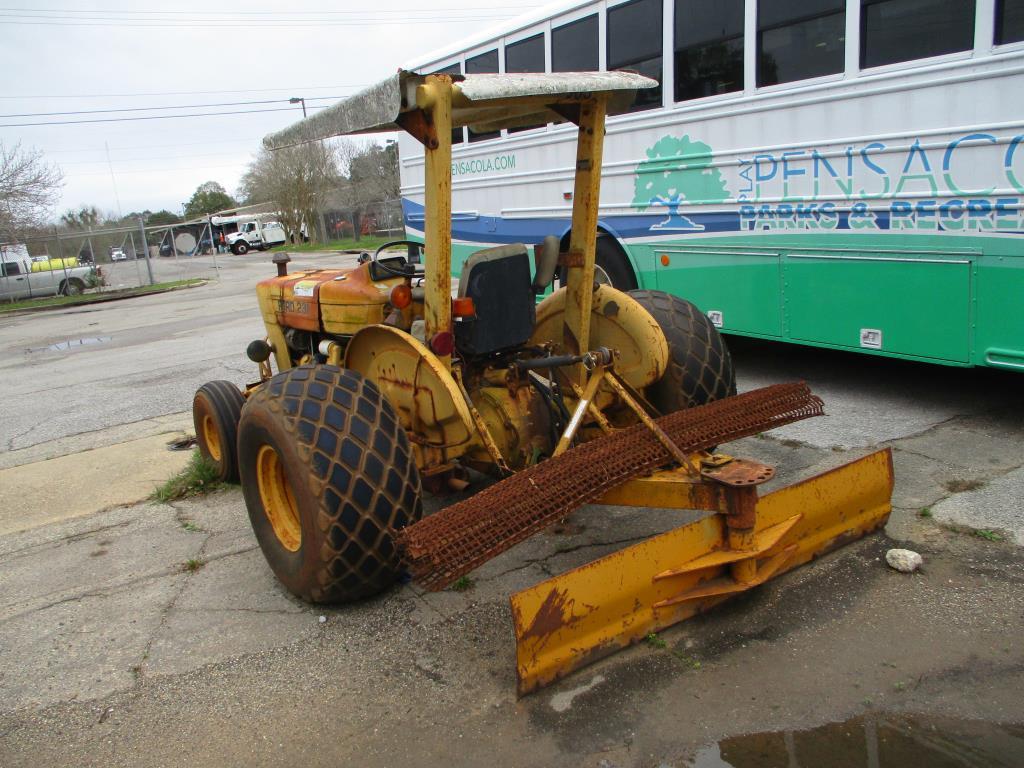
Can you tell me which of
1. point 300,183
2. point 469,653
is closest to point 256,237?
point 300,183

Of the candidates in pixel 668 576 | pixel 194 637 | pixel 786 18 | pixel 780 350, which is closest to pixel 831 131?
pixel 786 18

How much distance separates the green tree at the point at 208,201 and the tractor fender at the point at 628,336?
9121 cm

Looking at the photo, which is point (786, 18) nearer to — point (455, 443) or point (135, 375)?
point (455, 443)

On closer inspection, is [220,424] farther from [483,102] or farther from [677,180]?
[677,180]

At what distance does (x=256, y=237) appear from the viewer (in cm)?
5556

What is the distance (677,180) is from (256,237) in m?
52.2

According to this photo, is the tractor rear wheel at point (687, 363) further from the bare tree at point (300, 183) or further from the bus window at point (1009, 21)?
the bare tree at point (300, 183)

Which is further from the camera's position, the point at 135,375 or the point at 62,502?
the point at 135,375

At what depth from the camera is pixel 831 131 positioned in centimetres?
601

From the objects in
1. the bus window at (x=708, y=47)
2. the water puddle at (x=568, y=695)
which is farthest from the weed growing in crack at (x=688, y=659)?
the bus window at (x=708, y=47)

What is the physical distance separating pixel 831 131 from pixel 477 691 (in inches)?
188

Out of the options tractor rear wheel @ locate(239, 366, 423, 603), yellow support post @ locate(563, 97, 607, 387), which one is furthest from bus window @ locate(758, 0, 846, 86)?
tractor rear wheel @ locate(239, 366, 423, 603)

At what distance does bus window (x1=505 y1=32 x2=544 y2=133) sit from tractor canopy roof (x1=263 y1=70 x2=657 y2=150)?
4158 mm

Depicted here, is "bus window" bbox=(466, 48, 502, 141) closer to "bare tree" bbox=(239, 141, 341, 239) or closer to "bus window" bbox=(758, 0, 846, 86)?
"bus window" bbox=(758, 0, 846, 86)
